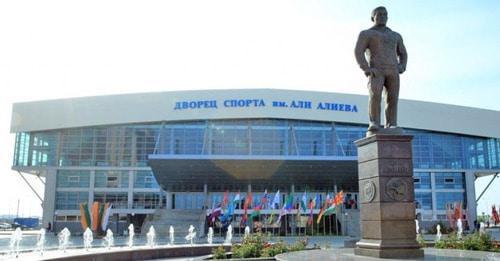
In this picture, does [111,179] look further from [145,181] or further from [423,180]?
[423,180]

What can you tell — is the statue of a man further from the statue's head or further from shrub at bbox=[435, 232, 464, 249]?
shrub at bbox=[435, 232, 464, 249]

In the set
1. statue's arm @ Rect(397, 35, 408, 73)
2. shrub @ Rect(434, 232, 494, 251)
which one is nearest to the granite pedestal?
statue's arm @ Rect(397, 35, 408, 73)

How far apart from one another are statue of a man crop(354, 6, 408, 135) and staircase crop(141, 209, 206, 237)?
3448cm

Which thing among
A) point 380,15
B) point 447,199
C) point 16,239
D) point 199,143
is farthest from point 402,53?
point 447,199

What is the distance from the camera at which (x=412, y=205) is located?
1080cm

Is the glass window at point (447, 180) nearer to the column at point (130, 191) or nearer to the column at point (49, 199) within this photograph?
the column at point (130, 191)

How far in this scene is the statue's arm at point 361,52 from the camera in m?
11.7

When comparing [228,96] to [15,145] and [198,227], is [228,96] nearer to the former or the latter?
[198,227]

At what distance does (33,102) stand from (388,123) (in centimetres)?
5477

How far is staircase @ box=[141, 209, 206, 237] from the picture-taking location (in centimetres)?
4445

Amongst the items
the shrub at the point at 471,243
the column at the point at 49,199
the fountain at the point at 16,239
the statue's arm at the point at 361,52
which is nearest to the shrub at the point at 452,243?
the shrub at the point at 471,243

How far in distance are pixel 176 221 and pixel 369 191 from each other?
3788 cm

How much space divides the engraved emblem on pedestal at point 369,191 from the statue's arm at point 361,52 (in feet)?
8.69

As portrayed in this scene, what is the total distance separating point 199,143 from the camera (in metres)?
55.9
